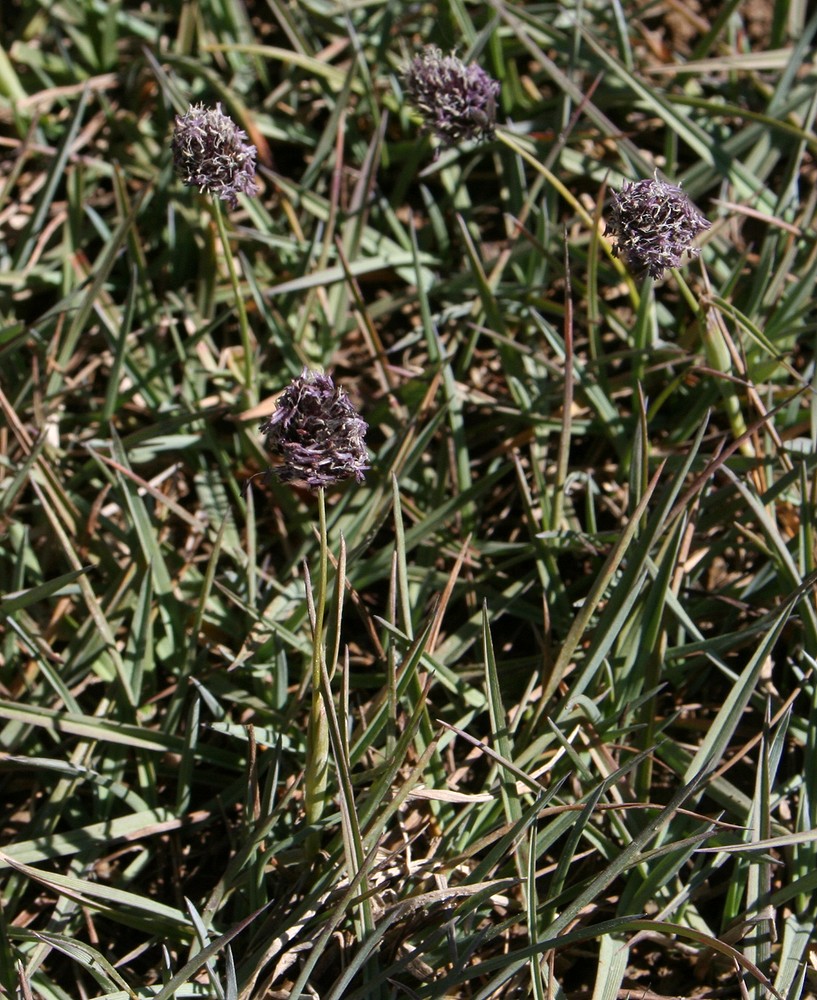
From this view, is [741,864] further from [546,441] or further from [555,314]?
[555,314]

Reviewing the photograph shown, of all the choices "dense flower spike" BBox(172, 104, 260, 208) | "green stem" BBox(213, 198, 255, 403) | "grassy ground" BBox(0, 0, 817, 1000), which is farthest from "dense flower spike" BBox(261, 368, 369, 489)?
"green stem" BBox(213, 198, 255, 403)

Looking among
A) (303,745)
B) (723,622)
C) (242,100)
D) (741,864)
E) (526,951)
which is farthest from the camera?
(242,100)

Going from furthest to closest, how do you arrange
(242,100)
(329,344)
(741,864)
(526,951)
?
(242,100)
(329,344)
(741,864)
(526,951)

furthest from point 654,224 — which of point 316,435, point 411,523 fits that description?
point 411,523

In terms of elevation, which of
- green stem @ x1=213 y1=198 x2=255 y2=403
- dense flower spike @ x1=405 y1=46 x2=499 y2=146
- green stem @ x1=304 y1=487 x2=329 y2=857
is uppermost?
dense flower spike @ x1=405 y1=46 x2=499 y2=146

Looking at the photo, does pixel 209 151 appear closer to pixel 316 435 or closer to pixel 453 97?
pixel 453 97

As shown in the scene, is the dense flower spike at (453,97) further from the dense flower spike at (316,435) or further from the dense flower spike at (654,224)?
the dense flower spike at (316,435)

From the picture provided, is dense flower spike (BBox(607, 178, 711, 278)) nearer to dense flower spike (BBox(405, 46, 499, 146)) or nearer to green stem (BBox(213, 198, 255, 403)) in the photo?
dense flower spike (BBox(405, 46, 499, 146))

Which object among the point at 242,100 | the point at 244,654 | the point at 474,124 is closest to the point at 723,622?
the point at 244,654
